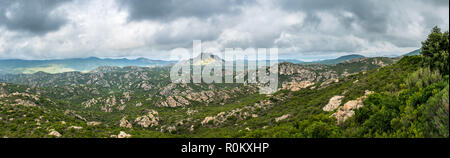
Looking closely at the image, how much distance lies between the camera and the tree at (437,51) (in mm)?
15053

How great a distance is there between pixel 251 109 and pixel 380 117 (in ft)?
178

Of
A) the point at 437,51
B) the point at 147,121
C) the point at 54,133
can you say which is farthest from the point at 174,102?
the point at 437,51

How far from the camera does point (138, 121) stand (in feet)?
258

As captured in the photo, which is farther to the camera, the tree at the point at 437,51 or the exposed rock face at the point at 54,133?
the exposed rock face at the point at 54,133

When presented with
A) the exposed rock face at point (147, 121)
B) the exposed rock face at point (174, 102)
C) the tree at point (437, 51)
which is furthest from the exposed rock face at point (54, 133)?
the exposed rock face at point (174, 102)

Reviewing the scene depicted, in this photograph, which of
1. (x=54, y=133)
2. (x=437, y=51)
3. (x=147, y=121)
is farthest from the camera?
(x=147, y=121)

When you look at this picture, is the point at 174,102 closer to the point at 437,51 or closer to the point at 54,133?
the point at 54,133

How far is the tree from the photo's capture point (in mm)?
15053

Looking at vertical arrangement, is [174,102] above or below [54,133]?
below

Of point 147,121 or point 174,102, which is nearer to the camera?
point 147,121

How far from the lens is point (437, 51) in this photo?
675 inches

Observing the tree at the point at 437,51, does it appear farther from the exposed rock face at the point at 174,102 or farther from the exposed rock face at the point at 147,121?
the exposed rock face at the point at 174,102
